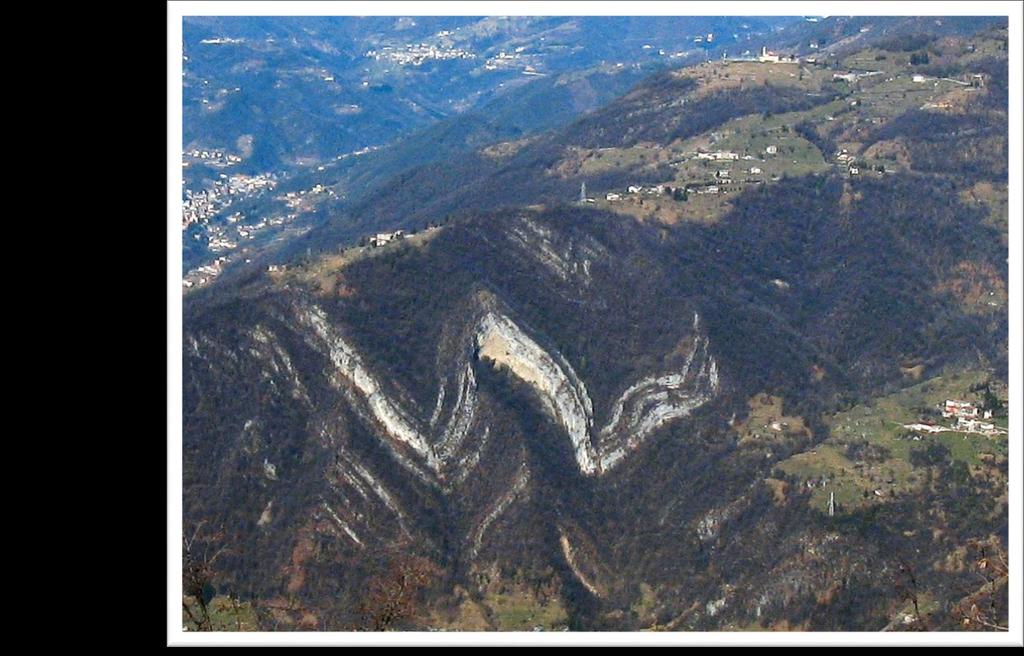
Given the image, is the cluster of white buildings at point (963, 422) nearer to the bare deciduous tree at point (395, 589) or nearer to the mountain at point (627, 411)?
the mountain at point (627, 411)

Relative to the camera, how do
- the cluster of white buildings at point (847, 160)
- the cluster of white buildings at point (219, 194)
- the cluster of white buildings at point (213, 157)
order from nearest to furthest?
the cluster of white buildings at point (847, 160), the cluster of white buildings at point (219, 194), the cluster of white buildings at point (213, 157)

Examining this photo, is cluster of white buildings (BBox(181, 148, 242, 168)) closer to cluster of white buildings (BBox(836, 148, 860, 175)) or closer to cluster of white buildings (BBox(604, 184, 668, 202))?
cluster of white buildings (BBox(604, 184, 668, 202))

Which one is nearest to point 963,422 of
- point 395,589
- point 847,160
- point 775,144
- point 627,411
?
point 627,411

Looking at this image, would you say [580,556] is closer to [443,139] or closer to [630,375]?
[630,375]

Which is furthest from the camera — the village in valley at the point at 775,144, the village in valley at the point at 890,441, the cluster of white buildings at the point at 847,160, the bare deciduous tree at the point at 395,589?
the cluster of white buildings at the point at 847,160

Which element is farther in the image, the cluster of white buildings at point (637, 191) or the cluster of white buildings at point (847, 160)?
the cluster of white buildings at point (847, 160)

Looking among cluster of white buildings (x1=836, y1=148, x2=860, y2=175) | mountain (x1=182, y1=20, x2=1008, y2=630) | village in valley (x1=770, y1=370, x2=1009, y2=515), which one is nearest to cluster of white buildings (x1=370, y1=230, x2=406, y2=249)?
mountain (x1=182, y1=20, x2=1008, y2=630)

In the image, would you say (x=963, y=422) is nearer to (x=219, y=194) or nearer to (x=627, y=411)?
(x=627, y=411)

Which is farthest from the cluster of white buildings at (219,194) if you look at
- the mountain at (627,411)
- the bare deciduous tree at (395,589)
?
the bare deciduous tree at (395,589)
